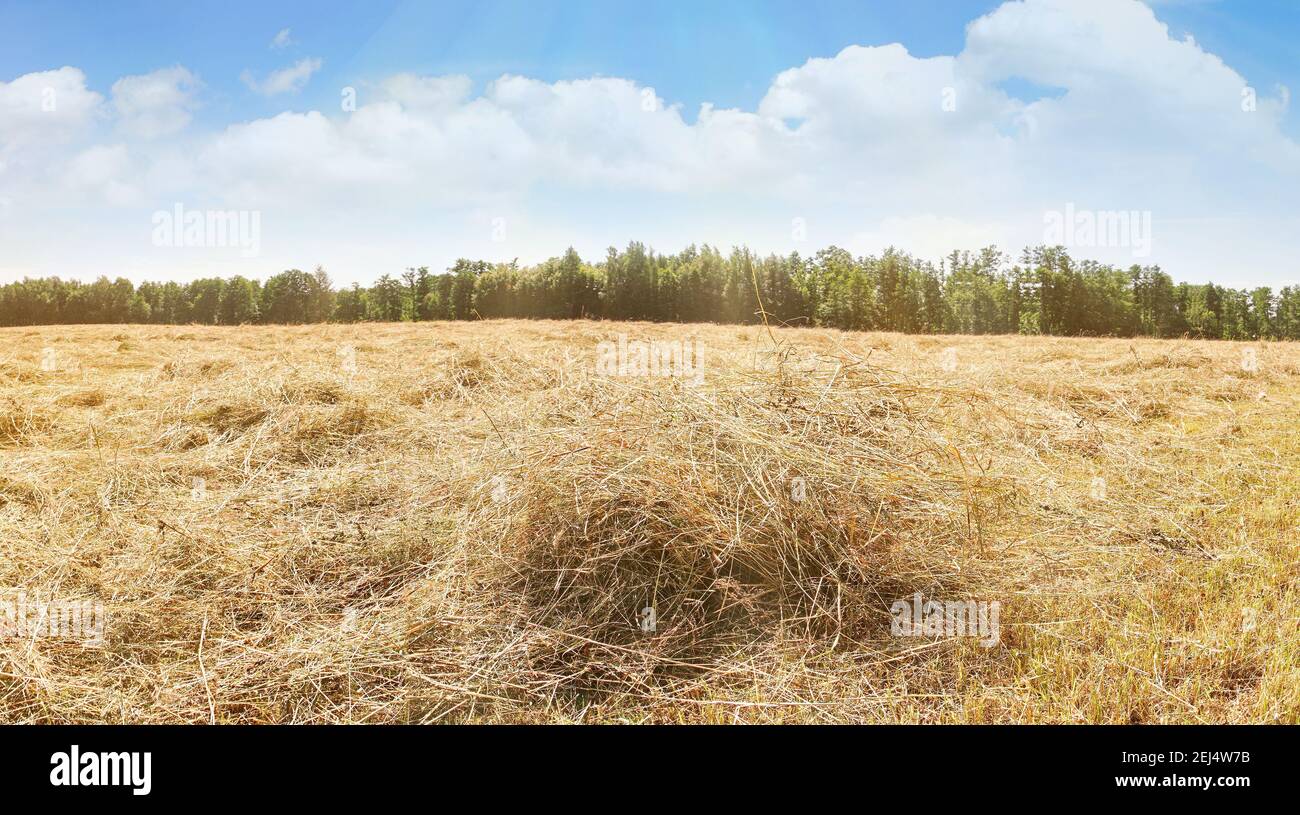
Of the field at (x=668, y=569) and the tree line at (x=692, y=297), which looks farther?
the tree line at (x=692, y=297)

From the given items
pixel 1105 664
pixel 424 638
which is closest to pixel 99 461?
pixel 424 638

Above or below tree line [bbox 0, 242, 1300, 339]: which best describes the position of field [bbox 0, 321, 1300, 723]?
below

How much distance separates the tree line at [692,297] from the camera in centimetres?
4494

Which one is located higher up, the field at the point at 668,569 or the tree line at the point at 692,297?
the tree line at the point at 692,297

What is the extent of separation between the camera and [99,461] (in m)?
4.71

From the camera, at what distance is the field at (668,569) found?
230cm

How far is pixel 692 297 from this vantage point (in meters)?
46.4

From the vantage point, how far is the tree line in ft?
147

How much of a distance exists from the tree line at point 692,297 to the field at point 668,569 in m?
36.8

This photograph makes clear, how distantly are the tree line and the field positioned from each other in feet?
121

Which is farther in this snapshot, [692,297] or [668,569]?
[692,297]

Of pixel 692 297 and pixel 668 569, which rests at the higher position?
pixel 692 297

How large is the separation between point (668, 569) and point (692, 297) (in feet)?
146

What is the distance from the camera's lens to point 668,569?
9.30 ft
